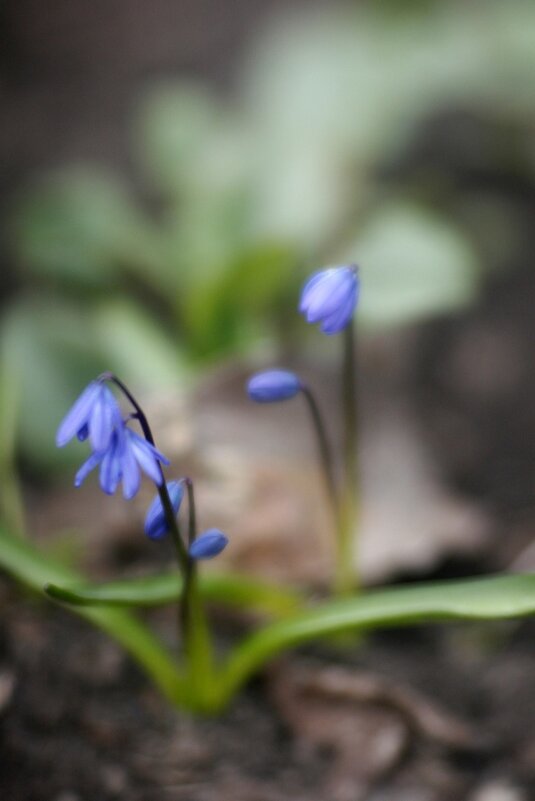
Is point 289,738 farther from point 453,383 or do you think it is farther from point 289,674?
point 453,383

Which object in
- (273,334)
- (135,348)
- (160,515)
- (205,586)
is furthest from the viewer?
(273,334)

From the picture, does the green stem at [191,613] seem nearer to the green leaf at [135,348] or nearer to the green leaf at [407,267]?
the green leaf at [135,348]

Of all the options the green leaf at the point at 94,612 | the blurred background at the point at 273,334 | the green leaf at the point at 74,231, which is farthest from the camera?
the green leaf at the point at 74,231

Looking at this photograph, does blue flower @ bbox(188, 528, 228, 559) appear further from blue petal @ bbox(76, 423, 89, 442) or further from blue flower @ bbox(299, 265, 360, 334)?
blue flower @ bbox(299, 265, 360, 334)

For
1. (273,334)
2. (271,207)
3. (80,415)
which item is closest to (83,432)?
(80,415)

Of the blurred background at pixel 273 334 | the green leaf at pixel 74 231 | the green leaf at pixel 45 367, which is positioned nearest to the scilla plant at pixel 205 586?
the blurred background at pixel 273 334

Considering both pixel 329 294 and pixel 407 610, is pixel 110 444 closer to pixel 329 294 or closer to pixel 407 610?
pixel 329 294

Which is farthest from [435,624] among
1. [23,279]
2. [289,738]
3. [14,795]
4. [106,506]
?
[23,279]
